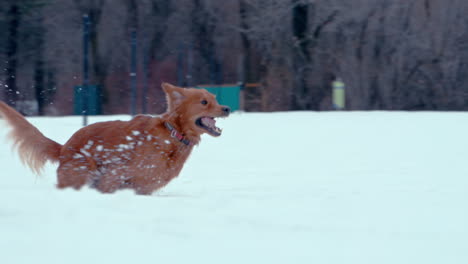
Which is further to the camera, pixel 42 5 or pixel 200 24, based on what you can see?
pixel 200 24

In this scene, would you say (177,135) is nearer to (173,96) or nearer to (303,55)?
(173,96)

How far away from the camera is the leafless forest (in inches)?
859

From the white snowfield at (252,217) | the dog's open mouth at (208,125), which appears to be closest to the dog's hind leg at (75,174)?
the white snowfield at (252,217)

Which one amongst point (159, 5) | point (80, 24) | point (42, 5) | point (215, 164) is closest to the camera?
point (215, 164)

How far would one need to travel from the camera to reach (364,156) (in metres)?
8.98

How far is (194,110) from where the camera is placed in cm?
511

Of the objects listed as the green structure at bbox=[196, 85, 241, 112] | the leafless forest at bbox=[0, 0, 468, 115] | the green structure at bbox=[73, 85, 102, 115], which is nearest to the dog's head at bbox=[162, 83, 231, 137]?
the green structure at bbox=[73, 85, 102, 115]

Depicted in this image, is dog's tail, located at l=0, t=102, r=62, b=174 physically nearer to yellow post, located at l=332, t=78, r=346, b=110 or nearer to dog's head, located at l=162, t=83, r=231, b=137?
dog's head, located at l=162, t=83, r=231, b=137

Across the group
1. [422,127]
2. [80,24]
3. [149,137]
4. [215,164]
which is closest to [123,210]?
[149,137]

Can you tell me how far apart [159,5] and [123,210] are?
909 inches

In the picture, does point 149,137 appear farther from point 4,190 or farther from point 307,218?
point 307,218

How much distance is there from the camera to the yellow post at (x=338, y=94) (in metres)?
23.1

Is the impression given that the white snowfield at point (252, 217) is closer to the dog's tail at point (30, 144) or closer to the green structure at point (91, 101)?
the dog's tail at point (30, 144)

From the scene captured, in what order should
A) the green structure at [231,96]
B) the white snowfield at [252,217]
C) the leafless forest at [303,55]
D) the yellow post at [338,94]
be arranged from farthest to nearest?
the yellow post at [338,94] < the leafless forest at [303,55] < the green structure at [231,96] < the white snowfield at [252,217]
